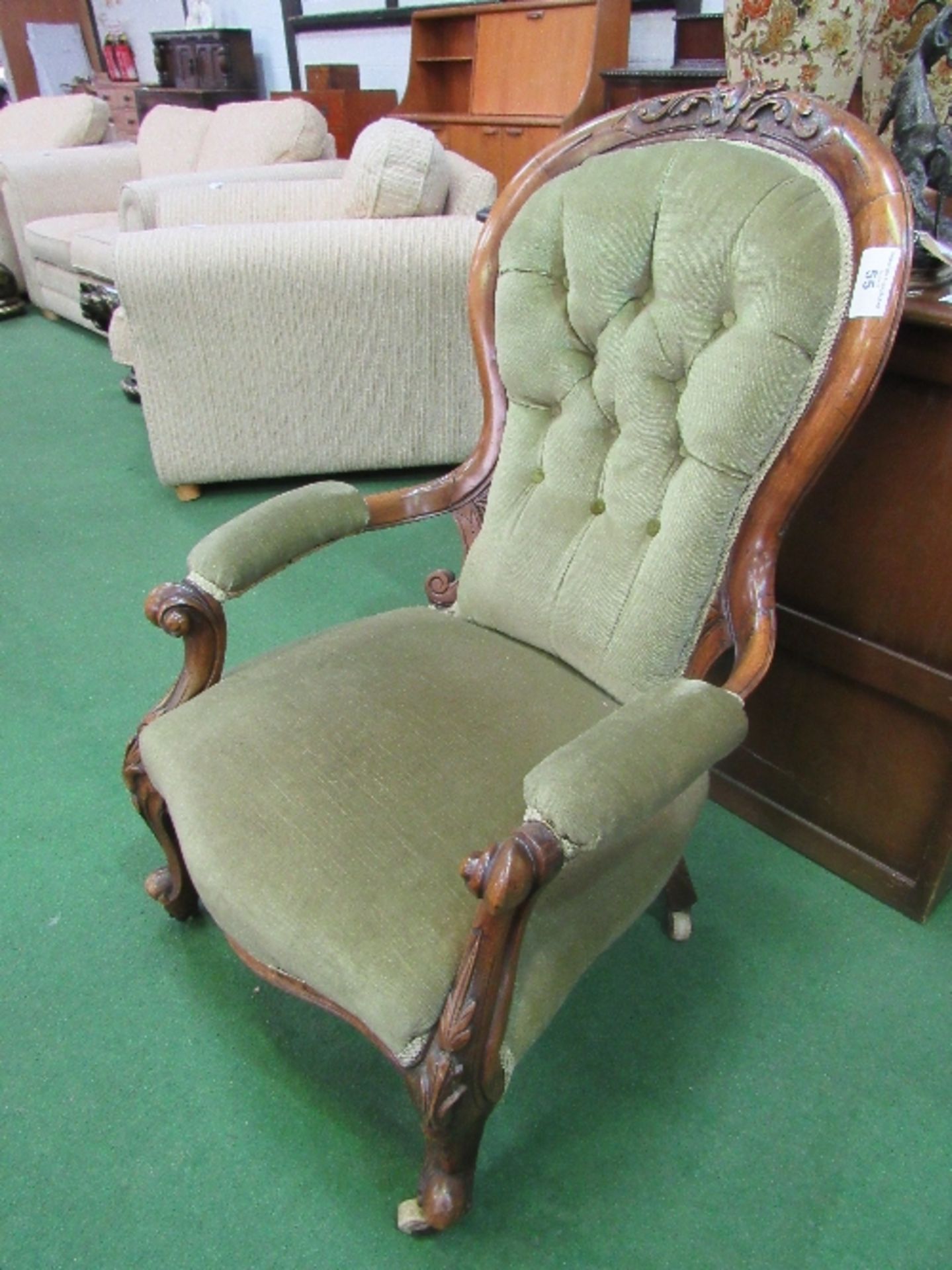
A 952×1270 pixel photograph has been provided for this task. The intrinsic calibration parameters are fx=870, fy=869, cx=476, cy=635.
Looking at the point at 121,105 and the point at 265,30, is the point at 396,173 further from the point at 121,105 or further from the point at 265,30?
the point at 121,105

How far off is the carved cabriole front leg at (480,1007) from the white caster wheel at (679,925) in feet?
1.58

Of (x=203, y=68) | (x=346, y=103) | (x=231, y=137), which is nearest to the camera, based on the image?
(x=231, y=137)

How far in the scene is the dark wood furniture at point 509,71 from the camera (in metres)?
3.06

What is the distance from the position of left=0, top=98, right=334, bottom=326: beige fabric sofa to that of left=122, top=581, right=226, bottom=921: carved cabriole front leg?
8.69ft

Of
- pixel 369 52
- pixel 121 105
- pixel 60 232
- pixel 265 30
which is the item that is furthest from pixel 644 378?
pixel 121 105

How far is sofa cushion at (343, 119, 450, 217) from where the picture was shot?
2.28 metres

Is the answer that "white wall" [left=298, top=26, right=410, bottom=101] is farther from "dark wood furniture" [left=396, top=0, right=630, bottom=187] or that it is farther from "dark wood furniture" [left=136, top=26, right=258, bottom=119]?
"dark wood furniture" [left=396, top=0, right=630, bottom=187]

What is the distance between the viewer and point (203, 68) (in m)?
5.19

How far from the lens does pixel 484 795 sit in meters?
0.87

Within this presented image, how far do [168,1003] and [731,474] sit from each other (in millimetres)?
974

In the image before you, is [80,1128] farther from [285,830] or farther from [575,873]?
[575,873]

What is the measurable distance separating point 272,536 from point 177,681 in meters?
0.22

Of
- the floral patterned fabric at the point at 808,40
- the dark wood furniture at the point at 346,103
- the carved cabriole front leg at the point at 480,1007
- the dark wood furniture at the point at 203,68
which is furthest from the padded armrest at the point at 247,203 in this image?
the dark wood furniture at the point at 203,68

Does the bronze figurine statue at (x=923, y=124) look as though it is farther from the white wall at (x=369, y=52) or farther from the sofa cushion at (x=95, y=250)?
the white wall at (x=369, y=52)
